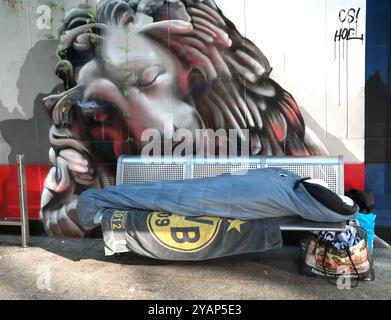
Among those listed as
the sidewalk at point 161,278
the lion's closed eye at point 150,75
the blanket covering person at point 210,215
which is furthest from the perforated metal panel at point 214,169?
the lion's closed eye at point 150,75

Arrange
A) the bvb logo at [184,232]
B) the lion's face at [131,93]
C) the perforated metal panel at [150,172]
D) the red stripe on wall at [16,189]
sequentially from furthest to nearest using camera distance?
the red stripe on wall at [16,189]
the lion's face at [131,93]
the perforated metal panel at [150,172]
the bvb logo at [184,232]

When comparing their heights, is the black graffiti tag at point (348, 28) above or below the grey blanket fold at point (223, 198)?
above

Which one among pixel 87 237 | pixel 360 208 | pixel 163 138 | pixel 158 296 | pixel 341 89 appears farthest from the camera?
pixel 87 237

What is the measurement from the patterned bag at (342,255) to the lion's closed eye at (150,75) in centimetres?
217

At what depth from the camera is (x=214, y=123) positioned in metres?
4.78

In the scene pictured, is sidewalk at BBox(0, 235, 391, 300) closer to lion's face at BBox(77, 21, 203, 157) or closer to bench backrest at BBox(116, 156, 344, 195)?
bench backrest at BBox(116, 156, 344, 195)

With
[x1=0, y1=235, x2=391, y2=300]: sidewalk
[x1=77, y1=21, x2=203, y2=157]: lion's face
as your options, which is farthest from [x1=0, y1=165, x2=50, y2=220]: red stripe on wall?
[x1=77, y1=21, x2=203, y2=157]: lion's face

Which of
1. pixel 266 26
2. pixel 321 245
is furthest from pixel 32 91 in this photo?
pixel 321 245

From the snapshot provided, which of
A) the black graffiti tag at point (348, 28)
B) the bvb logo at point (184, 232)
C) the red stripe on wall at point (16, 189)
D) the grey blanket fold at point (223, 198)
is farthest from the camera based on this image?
the red stripe on wall at point (16, 189)

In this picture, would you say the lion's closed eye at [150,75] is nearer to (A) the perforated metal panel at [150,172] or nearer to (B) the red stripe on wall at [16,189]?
(A) the perforated metal panel at [150,172]

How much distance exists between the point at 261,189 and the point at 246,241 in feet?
1.44

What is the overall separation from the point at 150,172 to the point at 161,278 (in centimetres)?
111

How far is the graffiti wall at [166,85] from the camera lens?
4.55 meters

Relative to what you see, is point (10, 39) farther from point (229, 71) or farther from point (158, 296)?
point (158, 296)
